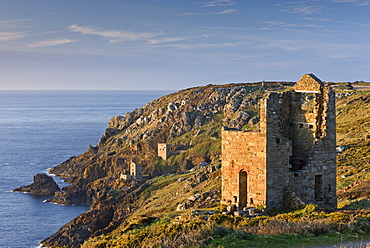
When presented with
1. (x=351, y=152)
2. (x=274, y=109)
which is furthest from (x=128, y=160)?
(x=274, y=109)

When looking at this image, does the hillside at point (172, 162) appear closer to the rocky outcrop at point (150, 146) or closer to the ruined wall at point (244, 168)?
the rocky outcrop at point (150, 146)

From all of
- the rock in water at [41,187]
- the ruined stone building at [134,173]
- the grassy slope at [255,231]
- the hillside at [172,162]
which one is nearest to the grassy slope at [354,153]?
the hillside at [172,162]

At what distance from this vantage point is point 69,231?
6856 cm

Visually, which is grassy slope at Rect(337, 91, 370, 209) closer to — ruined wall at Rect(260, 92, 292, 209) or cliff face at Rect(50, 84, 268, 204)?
ruined wall at Rect(260, 92, 292, 209)

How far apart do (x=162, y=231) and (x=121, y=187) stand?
246 ft

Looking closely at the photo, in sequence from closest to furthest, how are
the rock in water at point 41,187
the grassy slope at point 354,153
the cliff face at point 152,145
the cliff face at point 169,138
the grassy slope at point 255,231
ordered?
1. the grassy slope at point 255,231
2. the grassy slope at point 354,153
3. the cliff face at point 152,145
4. the rock in water at point 41,187
5. the cliff face at point 169,138

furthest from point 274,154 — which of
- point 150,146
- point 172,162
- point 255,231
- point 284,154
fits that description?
point 150,146

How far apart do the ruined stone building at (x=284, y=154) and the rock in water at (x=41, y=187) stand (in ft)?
286

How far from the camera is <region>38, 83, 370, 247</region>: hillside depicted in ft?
129

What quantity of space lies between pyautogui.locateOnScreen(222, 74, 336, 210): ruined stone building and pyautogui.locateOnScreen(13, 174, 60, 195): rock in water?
286 ft

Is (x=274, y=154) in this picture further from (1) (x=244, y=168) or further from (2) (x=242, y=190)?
(2) (x=242, y=190)

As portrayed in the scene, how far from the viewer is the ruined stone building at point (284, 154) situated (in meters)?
20.0

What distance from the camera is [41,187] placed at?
103 metres

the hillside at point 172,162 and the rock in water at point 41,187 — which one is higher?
the hillside at point 172,162
